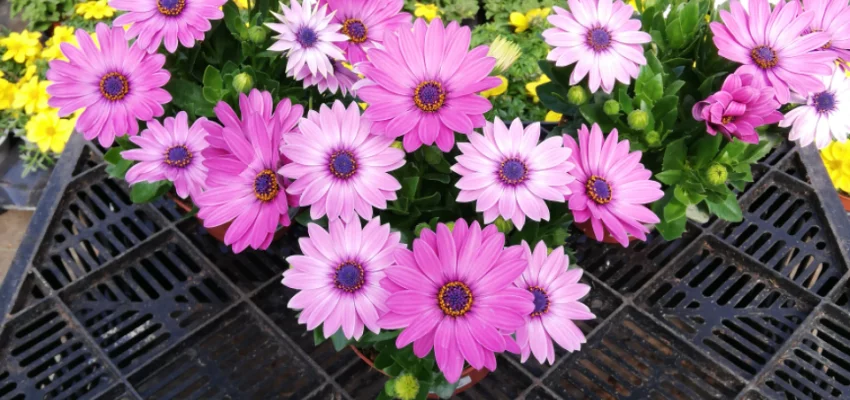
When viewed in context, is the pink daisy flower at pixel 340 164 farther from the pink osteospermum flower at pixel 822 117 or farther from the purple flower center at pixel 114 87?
the pink osteospermum flower at pixel 822 117

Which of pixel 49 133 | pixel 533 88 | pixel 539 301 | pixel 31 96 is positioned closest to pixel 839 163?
pixel 533 88

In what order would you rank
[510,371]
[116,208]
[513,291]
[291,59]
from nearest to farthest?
Answer: [513,291] < [291,59] < [510,371] < [116,208]

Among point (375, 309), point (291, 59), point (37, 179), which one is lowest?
point (375, 309)

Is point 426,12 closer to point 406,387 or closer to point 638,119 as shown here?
point 638,119

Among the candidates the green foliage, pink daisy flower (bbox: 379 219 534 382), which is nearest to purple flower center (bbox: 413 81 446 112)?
pink daisy flower (bbox: 379 219 534 382)

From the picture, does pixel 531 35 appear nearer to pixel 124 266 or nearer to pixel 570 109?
pixel 570 109

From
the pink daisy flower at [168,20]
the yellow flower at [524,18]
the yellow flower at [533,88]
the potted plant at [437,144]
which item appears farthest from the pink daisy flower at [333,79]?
the yellow flower at [524,18]

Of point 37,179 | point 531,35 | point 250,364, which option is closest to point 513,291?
point 250,364
